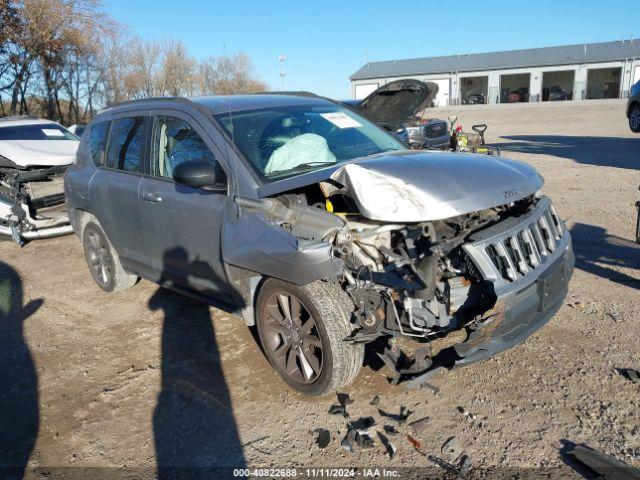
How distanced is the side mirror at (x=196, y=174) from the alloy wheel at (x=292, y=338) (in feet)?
2.93

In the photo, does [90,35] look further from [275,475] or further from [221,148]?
[275,475]

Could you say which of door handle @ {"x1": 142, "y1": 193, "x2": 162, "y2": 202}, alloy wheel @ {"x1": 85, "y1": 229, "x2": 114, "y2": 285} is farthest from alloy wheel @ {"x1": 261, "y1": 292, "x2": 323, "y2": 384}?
alloy wheel @ {"x1": 85, "y1": 229, "x2": 114, "y2": 285}

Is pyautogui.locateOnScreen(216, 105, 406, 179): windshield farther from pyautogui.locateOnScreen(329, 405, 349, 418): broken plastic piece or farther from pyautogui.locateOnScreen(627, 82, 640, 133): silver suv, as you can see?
pyautogui.locateOnScreen(627, 82, 640, 133): silver suv

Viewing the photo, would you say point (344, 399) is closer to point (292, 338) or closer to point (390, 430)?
point (390, 430)

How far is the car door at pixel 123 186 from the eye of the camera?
453 cm

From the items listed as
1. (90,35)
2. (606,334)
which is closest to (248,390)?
(606,334)

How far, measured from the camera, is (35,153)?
27.2 feet

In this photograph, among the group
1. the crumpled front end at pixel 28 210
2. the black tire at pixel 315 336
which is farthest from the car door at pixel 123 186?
the crumpled front end at pixel 28 210

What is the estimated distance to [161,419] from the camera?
3.34m

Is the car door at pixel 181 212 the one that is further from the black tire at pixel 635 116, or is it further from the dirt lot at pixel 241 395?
the black tire at pixel 635 116

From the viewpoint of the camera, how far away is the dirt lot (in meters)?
2.90

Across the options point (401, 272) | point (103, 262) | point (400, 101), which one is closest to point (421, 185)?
point (401, 272)

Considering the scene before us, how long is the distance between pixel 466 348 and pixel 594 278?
2751mm

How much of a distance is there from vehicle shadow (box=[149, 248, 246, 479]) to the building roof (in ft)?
180
